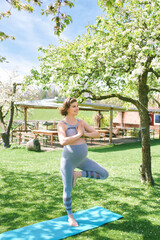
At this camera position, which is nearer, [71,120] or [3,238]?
[3,238]

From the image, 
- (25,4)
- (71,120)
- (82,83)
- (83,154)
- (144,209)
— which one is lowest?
(144,209)

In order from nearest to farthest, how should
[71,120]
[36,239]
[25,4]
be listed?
1. [36,239]
2. [71,120]
3. [25,4]

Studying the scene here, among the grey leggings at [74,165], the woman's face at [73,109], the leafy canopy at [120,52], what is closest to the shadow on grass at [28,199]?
the grey leggings at [74,165]

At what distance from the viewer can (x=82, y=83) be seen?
7.51 metres

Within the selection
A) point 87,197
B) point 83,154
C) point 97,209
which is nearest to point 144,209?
point 97,209

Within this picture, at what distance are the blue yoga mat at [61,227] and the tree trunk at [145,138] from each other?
225cm

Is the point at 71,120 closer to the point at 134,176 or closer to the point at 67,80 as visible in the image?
the point at 67,80

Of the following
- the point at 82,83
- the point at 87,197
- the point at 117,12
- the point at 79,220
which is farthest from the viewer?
the point at 82,83

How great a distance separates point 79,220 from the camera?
14.1ft

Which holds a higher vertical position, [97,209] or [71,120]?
[71,120]

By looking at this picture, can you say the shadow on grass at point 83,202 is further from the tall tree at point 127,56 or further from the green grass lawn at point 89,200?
the tall tree at point 127,56

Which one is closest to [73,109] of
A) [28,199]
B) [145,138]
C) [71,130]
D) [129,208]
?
[71,130]

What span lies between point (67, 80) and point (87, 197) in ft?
12.7

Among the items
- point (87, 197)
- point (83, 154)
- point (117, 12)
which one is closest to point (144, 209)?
point (87, 197)
